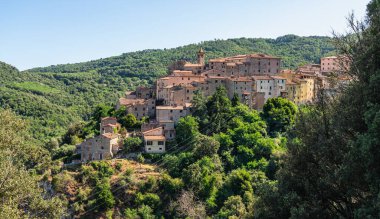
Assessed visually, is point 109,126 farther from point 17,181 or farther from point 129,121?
point 17,181

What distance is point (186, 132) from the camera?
50031mm

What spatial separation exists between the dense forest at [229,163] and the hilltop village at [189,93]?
1865 mm

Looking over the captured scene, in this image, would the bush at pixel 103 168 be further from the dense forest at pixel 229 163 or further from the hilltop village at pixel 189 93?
the hilltop village at pixel 189 93

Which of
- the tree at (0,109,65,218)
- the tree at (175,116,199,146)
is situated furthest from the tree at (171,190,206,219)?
the tree at (0,109,65,218)

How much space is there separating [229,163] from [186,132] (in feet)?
22.4

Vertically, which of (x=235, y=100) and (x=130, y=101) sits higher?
(x=235, y=100)

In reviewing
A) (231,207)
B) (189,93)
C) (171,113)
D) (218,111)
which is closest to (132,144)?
(171,113)

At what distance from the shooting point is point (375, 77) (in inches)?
486

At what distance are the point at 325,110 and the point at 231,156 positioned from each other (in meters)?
31.3

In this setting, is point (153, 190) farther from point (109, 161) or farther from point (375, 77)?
point (375, 77)

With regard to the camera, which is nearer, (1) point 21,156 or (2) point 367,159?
(2) point 367,159

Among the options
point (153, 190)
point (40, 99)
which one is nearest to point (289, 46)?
point (40, 99)

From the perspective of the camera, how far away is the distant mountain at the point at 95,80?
101 metres

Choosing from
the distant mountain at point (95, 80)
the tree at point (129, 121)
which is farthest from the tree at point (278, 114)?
the distant mountain at point (95, 80)
